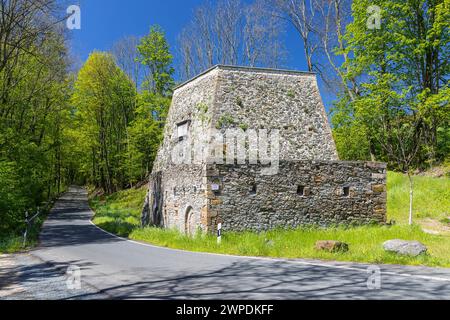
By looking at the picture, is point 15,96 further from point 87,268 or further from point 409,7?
point 409,7

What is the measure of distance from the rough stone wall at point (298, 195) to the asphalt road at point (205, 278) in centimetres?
451

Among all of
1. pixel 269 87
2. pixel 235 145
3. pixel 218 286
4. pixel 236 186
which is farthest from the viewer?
pixel 269 87

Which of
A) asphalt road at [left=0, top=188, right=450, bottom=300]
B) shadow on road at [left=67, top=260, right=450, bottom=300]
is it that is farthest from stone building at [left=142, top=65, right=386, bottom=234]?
shadow on road at [left=67, top=260, right=450, bottom=300]

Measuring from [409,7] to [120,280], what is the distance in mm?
26507

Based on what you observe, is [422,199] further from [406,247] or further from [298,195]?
[406,247]

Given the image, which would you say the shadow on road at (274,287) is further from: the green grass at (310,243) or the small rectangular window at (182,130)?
the small rectangular window at (182,130)

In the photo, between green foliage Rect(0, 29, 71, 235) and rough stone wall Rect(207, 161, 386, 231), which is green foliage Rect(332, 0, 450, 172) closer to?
rough stone wall Rect(207, 161, 386, 231)

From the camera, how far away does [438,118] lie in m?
27.4

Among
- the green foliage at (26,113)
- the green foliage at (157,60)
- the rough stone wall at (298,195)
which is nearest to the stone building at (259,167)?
the rough stone wall at (298,195)

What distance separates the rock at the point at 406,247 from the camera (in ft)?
38.1

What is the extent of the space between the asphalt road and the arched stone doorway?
5162 mm

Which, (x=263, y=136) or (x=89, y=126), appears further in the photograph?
(x=89, y=126)

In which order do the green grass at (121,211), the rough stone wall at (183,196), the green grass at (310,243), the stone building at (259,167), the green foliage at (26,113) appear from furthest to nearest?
the green grass at (121,211) → the green foliage at (26,113) → the rough stone wall at (183,196) → the stone building at (259,167) → the green grass at (310,243)
